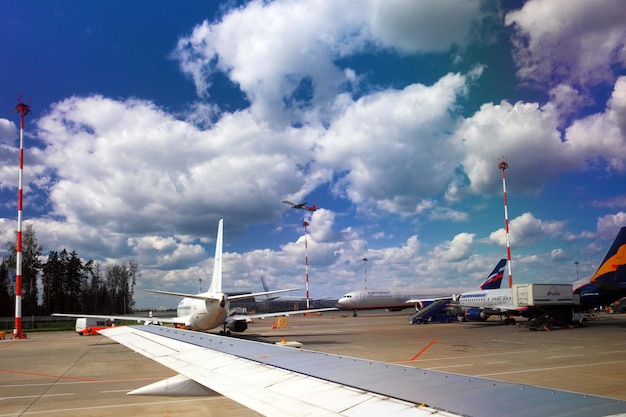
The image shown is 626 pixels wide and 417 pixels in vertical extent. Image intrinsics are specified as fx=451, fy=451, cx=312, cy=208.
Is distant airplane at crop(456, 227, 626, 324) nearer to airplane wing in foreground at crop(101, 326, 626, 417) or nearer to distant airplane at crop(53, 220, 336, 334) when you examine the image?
distant airplane at crop(53, 220, 336, 334)

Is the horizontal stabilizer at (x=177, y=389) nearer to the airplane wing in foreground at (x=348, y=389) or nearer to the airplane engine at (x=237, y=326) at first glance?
the airplane wing in foreground at (x=348, y=389)

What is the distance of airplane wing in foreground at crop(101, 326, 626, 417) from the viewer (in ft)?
9.90

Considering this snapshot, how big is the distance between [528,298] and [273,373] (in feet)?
118

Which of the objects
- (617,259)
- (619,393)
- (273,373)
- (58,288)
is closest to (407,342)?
(619,393)

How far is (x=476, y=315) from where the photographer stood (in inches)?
1845

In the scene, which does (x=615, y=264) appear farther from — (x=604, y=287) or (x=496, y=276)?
(x=496, y=276)

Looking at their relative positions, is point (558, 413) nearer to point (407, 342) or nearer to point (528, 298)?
point (407, 342)

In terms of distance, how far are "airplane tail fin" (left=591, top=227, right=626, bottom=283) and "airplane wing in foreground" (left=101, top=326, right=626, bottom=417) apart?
40.4 m

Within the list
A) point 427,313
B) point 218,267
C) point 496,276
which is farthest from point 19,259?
point 496,276

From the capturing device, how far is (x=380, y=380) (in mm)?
4051

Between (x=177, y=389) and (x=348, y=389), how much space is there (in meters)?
2.53

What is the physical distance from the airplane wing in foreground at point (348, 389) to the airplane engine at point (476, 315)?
44.3 m

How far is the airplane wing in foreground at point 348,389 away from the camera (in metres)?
3.02

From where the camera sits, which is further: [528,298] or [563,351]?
[528,298]
